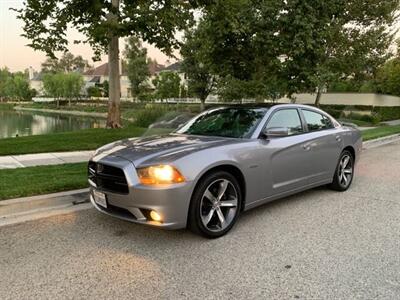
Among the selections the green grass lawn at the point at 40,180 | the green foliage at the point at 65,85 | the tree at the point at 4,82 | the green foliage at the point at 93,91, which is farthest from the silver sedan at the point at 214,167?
the tree at the point at 4,82

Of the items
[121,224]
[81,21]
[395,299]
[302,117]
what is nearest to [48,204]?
[121,224]

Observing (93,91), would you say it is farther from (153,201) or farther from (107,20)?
(153,201)

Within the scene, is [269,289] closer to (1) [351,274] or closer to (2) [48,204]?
(1) [351,274]

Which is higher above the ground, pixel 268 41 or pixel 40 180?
pixel 268 41

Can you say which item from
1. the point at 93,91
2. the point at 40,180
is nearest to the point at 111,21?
the point at 40,180

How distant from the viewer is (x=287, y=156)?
5.06 meters

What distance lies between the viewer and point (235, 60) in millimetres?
13891

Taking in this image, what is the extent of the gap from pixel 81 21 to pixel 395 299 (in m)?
12.8

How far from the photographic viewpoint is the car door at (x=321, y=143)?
18.4 ft

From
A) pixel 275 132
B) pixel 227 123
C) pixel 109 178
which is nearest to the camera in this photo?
pixel 109 178

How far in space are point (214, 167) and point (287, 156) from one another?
1340mm

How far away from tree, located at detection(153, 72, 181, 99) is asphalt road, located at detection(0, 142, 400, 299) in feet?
147

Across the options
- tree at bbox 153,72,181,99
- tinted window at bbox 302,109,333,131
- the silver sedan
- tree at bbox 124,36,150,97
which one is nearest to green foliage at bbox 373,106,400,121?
tinted window at bbox 302,109,333,131

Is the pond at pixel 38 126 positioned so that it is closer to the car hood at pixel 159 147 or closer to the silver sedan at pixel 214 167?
the car hood at pixel 159 147
